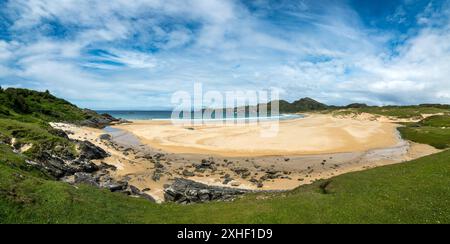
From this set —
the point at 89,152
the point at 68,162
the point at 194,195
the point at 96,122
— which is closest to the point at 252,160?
the point at 194,195

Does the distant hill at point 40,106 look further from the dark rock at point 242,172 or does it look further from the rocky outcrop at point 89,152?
the dark rock at point 242,172

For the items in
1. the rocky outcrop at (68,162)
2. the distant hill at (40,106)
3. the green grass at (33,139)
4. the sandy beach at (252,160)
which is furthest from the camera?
the distant hill at (40,106)

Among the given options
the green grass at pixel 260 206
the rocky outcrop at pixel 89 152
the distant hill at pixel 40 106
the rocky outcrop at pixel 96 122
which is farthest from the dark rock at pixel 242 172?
the rocky outcrop at pixel 96 122

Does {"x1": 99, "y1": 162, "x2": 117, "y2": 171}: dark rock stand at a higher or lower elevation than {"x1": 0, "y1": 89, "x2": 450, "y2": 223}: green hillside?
lower

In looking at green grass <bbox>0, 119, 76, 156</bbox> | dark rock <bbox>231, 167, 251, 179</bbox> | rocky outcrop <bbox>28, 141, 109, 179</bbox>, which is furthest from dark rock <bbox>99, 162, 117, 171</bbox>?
dark rock <bbox>231, 167, 251, 179</bbox>

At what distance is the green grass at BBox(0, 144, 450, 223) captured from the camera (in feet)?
61.8

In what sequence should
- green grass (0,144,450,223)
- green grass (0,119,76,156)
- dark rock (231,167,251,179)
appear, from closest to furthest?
green grass (0,144,450,223)
green grass (0,119,76,156)
dark rock (231,167,251,179)

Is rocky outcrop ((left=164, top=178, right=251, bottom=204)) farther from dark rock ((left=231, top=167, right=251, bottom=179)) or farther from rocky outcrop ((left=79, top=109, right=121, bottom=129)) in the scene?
rocky outcrop ((left=79, top=109, right=121, bottom=129))

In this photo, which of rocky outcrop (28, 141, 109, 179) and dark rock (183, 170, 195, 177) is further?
dark rock (183, 170, 195, 177)

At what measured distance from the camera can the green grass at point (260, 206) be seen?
18828 millimetres

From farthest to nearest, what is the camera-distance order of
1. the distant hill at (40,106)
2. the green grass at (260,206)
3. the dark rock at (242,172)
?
the distant hill at (40,106), the dark rock at (242,172), the green grass at (260,206)

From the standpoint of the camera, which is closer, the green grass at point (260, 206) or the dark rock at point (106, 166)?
the green grass at point (260, 206)

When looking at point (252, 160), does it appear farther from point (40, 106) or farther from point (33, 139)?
point (40, 106)
